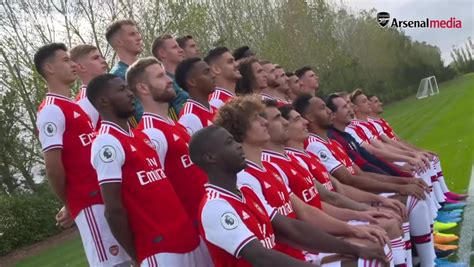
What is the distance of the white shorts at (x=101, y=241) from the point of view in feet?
13.5

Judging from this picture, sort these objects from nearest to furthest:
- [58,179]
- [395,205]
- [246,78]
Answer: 1. [58,179]
2. [395,205]
3. [246,78]

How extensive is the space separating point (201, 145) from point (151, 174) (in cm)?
56

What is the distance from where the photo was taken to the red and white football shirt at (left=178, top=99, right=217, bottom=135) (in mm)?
4684

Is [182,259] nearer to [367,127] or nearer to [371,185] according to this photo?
[371,185]

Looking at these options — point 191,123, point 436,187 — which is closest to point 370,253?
point 191,123

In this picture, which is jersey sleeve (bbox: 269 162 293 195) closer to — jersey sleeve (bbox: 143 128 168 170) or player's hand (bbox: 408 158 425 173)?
jersey sleeve (bbox: 143 128 168 170)

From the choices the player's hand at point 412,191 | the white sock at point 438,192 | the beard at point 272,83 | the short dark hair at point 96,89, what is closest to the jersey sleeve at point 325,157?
the player's hand at point 412,191

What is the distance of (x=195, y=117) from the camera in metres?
4.72

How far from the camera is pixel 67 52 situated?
458 centimetres

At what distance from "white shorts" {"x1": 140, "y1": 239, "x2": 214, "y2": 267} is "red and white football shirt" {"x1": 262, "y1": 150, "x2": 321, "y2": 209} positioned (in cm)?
88

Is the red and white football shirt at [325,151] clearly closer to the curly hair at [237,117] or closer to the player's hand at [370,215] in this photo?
the player's hand at [370,215]

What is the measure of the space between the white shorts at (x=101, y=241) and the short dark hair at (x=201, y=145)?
1098 millimetres

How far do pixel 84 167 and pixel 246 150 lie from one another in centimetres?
121

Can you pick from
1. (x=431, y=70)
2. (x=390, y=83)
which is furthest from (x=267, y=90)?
(x=431, y=70)
